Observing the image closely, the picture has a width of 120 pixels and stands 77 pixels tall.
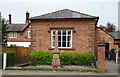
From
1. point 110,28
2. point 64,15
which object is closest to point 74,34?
point 64,15

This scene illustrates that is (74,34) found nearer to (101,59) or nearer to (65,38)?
(65,38)

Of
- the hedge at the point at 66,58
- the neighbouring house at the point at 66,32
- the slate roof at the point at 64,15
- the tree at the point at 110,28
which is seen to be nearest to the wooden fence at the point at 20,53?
the neighbouring house at the point at 66,32

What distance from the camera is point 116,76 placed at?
13.9 m

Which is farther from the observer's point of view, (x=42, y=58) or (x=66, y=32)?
(x=66, y=32)

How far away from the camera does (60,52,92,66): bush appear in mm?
20141

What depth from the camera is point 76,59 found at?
20359 mm

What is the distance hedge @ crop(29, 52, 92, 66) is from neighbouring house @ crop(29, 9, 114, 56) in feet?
6.14

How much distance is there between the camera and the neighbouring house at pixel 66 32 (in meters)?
22.2

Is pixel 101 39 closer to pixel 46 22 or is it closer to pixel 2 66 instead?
pixel 46 22

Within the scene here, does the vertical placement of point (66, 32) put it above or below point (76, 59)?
above

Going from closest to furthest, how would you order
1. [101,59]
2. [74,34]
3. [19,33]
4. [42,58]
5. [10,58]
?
[101,59]
[10,58]
[42,58]
[74,34]
[19,33]

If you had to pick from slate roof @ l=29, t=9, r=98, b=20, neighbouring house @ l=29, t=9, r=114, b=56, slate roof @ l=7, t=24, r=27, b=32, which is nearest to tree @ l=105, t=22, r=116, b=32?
slate roof @ l=7, t=24, r=27, b=32

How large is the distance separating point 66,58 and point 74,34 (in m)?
2.82

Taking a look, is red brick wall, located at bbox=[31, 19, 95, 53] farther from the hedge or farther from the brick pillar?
the brick pillar
